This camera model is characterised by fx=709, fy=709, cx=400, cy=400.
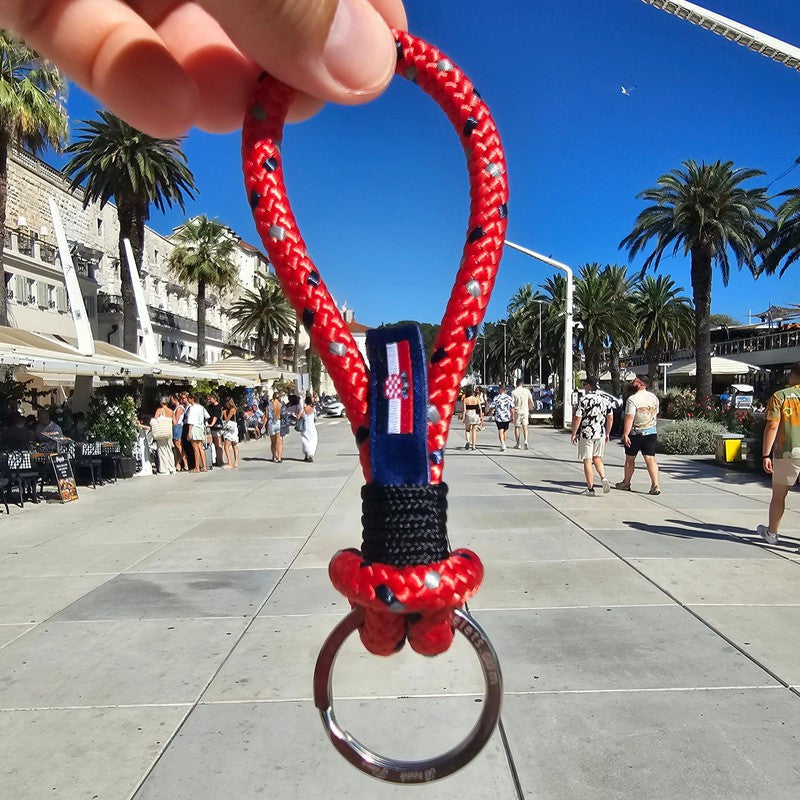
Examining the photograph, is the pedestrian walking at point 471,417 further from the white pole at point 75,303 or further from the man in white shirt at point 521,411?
the white pole at point 75,303

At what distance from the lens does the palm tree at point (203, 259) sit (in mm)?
38500

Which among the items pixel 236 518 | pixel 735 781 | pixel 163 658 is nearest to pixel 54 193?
pixel 236 518

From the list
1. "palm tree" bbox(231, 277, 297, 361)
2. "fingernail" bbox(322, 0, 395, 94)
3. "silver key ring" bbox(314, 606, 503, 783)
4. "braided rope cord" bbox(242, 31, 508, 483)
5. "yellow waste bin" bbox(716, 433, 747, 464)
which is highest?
"palm tree" bbox(231, 277, 297, 361)

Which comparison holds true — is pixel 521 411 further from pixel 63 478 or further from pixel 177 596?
pixel 177 596

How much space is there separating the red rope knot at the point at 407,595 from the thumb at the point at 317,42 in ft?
2.93

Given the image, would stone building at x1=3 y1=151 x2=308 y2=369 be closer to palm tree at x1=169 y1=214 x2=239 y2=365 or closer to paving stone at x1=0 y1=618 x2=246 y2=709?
palm tree at x1=169 y1=214 x2=239 y2=365

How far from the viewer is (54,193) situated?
117 ft

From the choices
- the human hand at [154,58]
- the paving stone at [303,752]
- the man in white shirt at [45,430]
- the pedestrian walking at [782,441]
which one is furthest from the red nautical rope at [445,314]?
the man in white shirt at [45,430]

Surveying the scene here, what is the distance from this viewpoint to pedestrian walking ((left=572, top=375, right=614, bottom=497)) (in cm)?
1055

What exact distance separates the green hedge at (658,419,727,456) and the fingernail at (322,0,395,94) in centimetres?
1709

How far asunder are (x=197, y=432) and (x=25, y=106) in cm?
998

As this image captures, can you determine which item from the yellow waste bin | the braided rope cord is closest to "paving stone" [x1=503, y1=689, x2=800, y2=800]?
the braided rope cord

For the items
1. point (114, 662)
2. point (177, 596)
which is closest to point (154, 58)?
point (114, 662)

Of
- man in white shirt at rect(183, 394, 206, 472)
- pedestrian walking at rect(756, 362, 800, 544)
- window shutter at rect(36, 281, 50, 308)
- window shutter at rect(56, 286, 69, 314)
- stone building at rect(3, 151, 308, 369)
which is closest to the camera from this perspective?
pedestrian walking at rect(756, 362, 800, 544)
